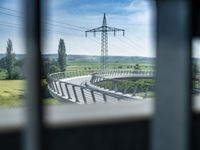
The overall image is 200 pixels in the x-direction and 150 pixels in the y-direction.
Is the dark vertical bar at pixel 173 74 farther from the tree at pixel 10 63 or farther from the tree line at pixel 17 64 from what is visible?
the tree at pixel 10 63

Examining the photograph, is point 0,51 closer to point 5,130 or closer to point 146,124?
point 5,130

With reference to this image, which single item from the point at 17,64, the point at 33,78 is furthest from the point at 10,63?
the point at 33,78

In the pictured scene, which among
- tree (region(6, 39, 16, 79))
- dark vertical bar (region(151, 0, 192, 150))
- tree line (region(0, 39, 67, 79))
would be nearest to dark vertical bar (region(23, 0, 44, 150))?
tree line (region(0, 39, 67, 79))

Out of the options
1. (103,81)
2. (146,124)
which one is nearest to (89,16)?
(103,81)

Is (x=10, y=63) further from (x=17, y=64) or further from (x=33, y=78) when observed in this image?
(x=33, y=78)

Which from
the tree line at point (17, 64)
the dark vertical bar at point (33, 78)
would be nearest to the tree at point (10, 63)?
the tree line at point (17, 64)
